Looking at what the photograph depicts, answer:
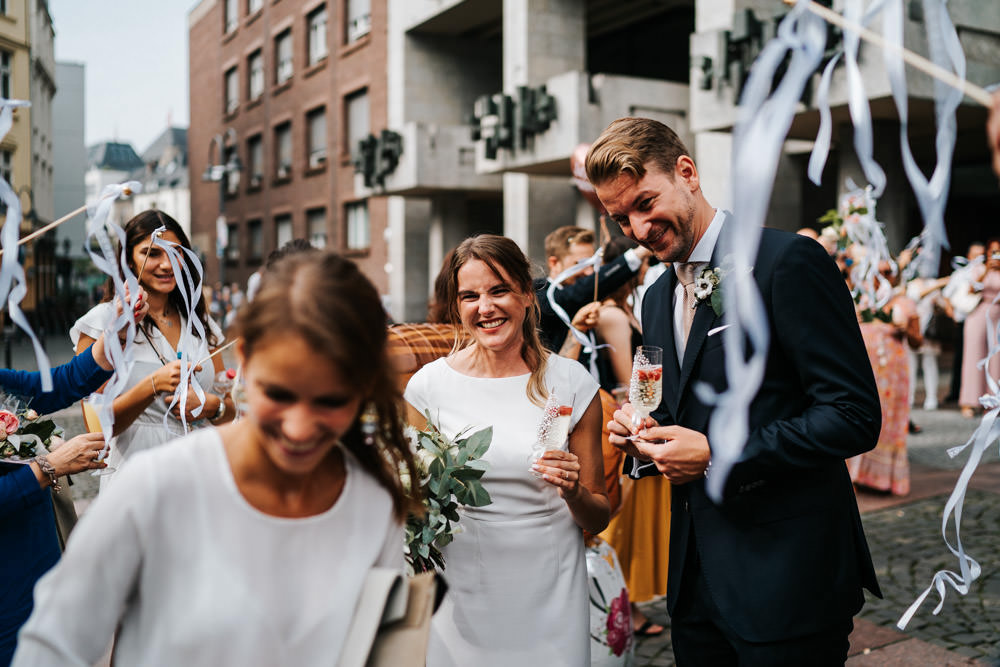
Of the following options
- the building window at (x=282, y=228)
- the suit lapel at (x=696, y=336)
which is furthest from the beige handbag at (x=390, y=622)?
the building window at (x=282, y=228)

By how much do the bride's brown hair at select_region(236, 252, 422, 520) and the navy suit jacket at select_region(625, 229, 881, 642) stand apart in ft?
3.46

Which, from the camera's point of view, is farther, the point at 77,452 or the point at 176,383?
the point at 176,383

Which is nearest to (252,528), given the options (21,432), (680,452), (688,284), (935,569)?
(680,452)

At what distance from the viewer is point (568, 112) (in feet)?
49.6

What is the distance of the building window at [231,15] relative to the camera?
34.6 meters

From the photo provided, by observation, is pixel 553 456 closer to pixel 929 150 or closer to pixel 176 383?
pixel 176 383

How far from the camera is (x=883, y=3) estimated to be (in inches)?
54.4

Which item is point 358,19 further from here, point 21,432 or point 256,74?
point 21,432

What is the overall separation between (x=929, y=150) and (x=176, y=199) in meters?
53.2

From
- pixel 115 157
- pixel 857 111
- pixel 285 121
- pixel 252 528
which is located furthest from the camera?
pixel 115 157

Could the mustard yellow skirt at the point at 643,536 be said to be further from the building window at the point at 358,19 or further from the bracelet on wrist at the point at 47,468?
the building window at the point at 358,19

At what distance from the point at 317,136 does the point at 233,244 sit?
941 centimetres

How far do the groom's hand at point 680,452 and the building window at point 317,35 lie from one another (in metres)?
27.6

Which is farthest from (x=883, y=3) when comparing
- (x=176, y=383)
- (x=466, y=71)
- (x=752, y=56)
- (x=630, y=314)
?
(x=466, y=71)
